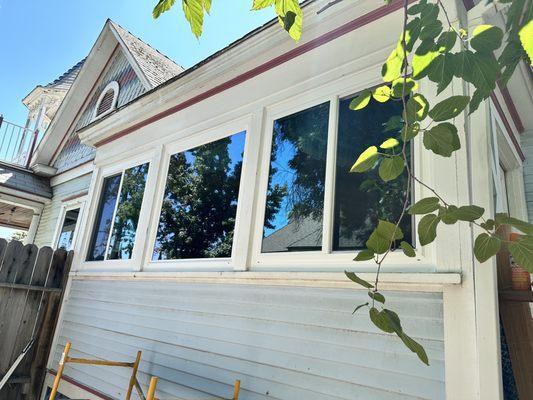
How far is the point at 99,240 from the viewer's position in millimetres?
4992

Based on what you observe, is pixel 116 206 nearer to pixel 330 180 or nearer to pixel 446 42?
pixel 330 180

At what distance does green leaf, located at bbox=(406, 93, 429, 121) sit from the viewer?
1.35m

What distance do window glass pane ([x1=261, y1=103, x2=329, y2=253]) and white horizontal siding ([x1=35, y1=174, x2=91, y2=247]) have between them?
539 cm

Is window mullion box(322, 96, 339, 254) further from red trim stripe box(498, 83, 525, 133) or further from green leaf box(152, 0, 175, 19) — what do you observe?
green leaf box(152, 0, 175, 19)

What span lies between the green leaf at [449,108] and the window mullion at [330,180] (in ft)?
4.49

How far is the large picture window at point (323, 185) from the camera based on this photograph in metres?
2.44

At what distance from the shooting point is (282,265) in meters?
2.77

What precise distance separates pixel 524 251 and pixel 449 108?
0.53 metres

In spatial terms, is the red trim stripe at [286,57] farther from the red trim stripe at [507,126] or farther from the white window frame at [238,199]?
the red trim stripe at [507,126]

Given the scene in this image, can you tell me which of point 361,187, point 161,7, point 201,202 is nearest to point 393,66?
point 161,7

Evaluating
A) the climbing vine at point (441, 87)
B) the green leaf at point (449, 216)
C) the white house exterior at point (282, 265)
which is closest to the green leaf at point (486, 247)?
the climbing vine at point (441, 87)

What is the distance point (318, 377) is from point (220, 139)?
2407 millimetres

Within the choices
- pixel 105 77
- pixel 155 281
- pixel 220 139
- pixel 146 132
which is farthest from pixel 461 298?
pixel 105 77

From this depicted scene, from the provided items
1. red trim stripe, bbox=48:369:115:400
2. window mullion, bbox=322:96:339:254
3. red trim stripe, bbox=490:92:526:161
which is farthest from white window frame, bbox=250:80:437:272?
red trim stripe, bbox=48:369:115:400
